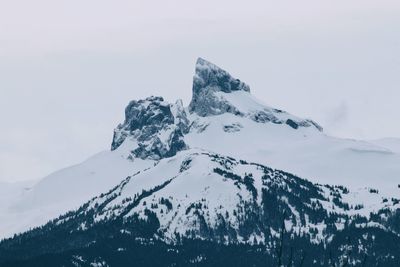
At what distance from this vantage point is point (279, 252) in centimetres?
3722
